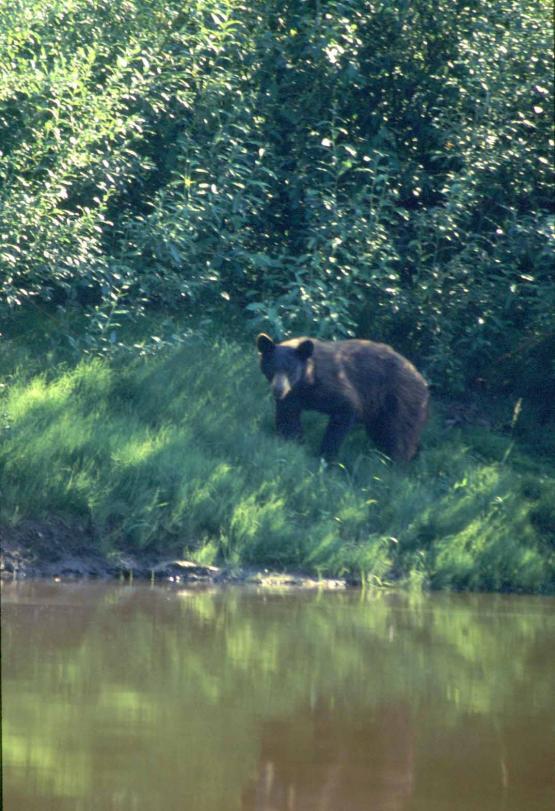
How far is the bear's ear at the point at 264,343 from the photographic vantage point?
11406mm

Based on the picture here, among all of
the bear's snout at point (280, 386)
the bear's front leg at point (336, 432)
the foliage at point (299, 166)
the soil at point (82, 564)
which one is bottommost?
the soil at point (82, 564)

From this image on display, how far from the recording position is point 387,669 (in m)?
6.77

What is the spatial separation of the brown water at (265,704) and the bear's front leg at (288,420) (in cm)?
310

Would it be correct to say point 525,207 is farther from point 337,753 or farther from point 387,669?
point 337,753

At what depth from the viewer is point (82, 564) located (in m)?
9.14

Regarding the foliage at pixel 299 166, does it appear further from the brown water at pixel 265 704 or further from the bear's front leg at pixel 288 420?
the brown water at pixel 265 704

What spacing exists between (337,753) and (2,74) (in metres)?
8.13

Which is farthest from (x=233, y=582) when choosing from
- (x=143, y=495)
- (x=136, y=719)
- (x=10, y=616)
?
(x=136, y=719)

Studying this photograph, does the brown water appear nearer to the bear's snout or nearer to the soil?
the soil

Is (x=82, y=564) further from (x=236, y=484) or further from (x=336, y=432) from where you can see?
(x=336, y=432)

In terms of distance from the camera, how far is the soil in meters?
8.99

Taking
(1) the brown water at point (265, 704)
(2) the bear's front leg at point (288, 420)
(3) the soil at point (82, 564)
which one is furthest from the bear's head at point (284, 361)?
(1) the brown water at point (265, 704)

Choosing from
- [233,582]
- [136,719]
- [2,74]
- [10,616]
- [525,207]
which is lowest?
[233,582]

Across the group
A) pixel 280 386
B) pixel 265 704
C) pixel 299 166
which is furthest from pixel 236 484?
pixel 265 704
